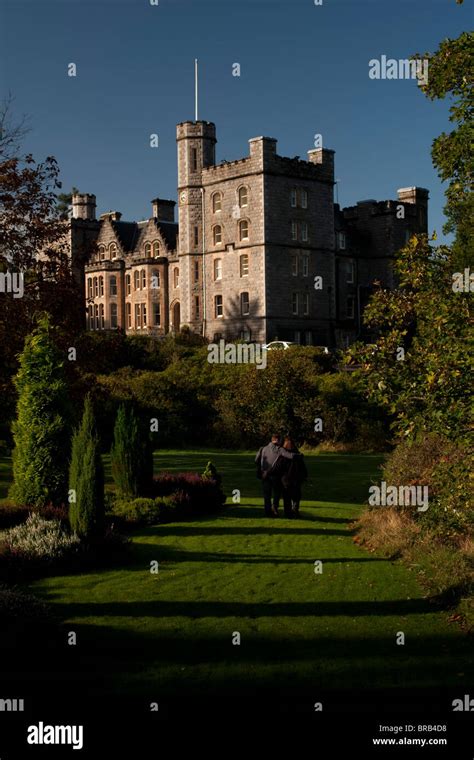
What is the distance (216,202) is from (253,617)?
5423 centimetres

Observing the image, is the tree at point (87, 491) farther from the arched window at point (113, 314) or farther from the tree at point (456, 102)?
the arched window at point (113, 314)

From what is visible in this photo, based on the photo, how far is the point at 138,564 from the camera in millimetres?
13508

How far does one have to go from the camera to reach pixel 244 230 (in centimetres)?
6062

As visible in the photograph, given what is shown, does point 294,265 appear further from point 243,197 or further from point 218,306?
point 218,306

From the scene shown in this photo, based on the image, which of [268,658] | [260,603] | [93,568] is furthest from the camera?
[93,568]

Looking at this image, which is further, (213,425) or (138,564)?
(213,425)

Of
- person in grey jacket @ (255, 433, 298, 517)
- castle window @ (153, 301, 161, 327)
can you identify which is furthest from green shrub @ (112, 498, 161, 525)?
castle window @ (153, 301, 161, 327)

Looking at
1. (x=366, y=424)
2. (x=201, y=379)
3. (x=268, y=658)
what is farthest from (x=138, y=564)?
(x=201, y=379)

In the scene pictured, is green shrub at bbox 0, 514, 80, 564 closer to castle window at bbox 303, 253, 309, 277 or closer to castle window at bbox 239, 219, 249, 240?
castle window at bbox 239, 219, 249, 240

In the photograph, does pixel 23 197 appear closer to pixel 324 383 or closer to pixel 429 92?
pixel 429 92

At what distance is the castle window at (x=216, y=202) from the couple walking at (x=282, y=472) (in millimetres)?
46423

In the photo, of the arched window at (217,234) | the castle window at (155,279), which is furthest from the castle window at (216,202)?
the castle window at (155,279)

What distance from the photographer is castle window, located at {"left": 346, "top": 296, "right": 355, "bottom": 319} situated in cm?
6681

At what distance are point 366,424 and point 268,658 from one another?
24722mm
